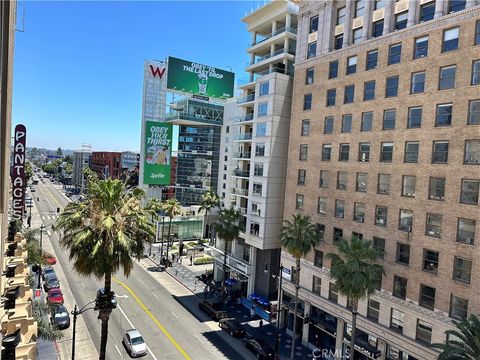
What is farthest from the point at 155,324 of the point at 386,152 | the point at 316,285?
the point at 386,152

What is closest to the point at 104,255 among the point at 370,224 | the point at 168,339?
the point at 168,339

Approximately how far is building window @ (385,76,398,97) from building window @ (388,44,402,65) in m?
1.52

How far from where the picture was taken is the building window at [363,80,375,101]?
33.2 m

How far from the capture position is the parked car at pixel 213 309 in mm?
42556

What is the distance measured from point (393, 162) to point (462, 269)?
10.2 meters

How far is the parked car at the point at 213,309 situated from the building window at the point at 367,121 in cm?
2765

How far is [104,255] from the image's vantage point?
60.9 ft

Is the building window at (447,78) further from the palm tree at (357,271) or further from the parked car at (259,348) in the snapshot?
the parked car at (259,348)

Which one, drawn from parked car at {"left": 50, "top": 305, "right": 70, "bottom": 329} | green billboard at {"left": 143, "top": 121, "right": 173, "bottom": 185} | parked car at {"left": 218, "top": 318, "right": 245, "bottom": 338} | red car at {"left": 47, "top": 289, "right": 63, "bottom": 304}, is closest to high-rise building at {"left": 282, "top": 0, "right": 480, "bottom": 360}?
parked car at {"left": 218, "top": 318, "right": 245, "bottom": 338}

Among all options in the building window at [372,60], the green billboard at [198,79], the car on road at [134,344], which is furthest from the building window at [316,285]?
the green billboard at [198,79]

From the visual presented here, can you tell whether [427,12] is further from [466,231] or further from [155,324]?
[155,324]

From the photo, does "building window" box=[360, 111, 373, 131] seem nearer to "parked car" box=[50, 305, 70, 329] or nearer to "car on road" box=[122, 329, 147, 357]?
"car on road" box=[122, 329, 147, 357]

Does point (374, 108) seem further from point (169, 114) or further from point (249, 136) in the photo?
point (169, 114)

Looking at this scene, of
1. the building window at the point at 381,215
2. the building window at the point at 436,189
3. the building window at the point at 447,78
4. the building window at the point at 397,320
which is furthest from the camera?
the building window at the point at 381,215
